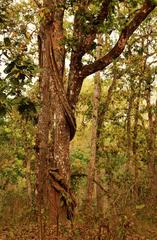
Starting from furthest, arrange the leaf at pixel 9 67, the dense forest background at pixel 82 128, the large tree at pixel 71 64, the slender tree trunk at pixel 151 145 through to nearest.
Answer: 1. the slender tree trunk at pixel 151 145
2. the large tree at pixel 71 64
3. the dense forest background at pixel 82 128
4. the leaf at pixel 9 67

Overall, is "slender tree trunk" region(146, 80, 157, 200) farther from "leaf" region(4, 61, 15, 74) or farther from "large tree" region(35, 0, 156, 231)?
"leaf" region(4, 61, 15, 74)

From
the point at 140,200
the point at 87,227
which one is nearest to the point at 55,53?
the point at 87,227

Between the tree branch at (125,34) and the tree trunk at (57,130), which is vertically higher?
the tree branch at (125,34)

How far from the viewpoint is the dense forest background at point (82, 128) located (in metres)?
5.86

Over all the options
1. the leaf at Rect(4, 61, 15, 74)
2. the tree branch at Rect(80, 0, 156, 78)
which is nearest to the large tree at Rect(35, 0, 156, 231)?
the tree branch at Rect(80, 0, 156, 78)

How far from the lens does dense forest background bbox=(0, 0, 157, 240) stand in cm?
586

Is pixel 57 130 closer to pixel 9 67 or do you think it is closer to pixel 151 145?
pixel 9 67

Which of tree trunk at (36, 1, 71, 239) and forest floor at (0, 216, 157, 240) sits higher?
tree trunk at (36, 1, 71, 239)

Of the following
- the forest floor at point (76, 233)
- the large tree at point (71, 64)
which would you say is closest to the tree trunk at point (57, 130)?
the large tree at point (71, 64)

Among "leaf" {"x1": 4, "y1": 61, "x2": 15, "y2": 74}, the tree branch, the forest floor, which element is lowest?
the forest floor

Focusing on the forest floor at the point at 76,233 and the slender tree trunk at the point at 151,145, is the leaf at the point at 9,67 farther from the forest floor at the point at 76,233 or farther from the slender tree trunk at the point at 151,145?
the slender tree trunk at the point at 151,145

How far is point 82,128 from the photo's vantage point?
22.8 meters

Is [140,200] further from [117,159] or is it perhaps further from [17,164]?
[17,164]

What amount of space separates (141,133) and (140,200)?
6.20m
